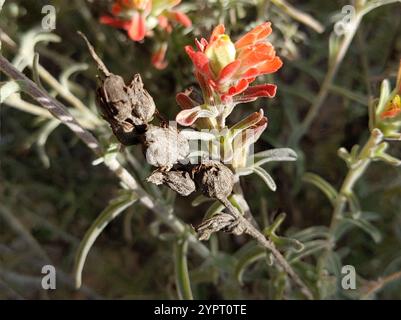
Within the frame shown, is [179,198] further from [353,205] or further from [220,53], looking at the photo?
[220,53]

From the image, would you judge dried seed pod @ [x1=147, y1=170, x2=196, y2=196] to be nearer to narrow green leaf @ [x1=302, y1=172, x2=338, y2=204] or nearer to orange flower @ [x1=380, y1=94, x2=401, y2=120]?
orange flower @ [x1=380, y1=94, x2=401, y2=120]

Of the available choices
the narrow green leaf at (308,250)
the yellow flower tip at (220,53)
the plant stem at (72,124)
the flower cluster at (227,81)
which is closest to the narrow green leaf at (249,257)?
the narrow green leaf at (308,250)

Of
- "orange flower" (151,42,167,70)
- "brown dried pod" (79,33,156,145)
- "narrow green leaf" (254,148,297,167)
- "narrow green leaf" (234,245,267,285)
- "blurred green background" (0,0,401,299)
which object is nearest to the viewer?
"brown dried pod" (79,33,156,145)

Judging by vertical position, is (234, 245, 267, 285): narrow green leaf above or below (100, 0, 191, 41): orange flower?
below

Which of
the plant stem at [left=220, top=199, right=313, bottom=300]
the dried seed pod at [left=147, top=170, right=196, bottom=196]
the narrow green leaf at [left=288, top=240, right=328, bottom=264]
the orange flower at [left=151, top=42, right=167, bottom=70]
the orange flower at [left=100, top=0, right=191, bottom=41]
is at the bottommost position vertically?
the plant stem at [left=220, top=199, right=313, bottom=300]

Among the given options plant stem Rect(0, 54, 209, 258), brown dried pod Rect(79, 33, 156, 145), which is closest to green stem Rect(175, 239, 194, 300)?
plant stem Rect(0, 54, 209, 258)

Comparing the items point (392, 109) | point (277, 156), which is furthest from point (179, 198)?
point (392, 109)
